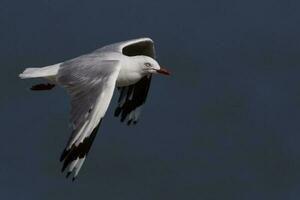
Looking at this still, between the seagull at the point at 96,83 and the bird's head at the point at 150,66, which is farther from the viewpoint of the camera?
the bird's head at the point at 150,66

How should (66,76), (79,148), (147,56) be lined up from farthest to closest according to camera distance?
1. (147,56)
2. (66,76)
3. (79,148)

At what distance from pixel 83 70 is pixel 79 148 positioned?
1752 mm

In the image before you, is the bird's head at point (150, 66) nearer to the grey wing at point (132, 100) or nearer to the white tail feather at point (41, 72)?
the white tail feather at point (41, 72)

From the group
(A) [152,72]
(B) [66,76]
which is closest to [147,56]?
(A) [152,72]

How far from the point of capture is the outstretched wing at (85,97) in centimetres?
2108

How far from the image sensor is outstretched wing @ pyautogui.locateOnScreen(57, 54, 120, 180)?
21078 mm

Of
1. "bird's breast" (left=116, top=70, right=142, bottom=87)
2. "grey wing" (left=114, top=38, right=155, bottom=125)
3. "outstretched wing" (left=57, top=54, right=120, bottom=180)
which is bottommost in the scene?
"grey wing" (left=114, top=38, right=155, bottom=125)

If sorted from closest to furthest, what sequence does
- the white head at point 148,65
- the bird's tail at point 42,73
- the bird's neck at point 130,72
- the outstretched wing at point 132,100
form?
the bird's tail at point 42,73, the bird's neck at point 130,72, the white head at point 148,65, the outstretched wing at point 132,100

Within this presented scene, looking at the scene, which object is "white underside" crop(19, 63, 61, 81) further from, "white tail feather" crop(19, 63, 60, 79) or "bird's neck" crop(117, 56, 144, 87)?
"bird's neck" crop(117, 56, 144, 87)

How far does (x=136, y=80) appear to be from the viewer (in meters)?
23.7

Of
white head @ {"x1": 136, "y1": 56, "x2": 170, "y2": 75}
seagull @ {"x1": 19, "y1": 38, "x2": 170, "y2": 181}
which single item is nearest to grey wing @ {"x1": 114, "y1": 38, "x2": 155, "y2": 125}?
seagull @ {"x1": 19, "y1": 38, "x2": 170, "y2": 181}

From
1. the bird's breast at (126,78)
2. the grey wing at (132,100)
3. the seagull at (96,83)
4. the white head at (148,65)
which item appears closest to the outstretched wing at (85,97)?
the seagull at (96,83)

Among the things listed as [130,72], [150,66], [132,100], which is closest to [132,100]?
[132,100]

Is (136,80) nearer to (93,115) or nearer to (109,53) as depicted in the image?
(109,53)
